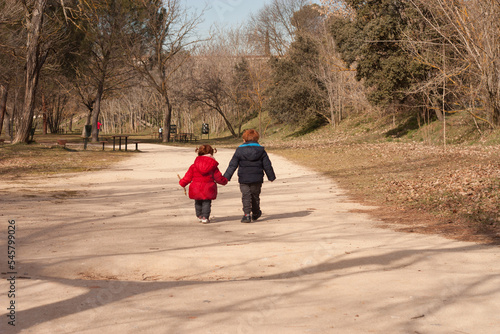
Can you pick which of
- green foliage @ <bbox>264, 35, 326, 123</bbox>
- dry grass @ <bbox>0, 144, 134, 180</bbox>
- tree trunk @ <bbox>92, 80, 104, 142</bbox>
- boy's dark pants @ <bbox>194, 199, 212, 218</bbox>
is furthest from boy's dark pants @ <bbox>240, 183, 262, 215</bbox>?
green foliage @ <bbox>264, 35, 326, 123</bbox>

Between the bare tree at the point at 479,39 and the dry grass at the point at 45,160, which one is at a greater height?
the bare tree at the point at 479,39

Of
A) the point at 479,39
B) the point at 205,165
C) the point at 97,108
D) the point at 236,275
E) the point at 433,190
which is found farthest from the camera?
the point at 97,108

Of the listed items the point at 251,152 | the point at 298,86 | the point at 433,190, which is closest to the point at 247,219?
the point at 251,152

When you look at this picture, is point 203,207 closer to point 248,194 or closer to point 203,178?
point 203,178

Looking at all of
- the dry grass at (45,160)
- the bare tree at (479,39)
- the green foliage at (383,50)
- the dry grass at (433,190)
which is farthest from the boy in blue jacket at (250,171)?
the green foliage at (383,50)

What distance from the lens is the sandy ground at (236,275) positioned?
3717 millimetres

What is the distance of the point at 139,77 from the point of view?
44594 millimetres

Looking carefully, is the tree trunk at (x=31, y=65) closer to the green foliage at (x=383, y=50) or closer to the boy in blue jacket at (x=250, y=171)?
the green foliage at (x=383, y=50)

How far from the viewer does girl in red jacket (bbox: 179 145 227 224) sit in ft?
27.7

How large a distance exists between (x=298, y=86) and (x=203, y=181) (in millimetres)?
38794

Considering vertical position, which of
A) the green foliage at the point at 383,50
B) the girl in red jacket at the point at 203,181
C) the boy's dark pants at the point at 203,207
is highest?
the green foliage at the point at 383,50

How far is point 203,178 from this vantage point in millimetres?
8500

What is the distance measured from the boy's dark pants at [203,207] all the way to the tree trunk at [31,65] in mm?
18336

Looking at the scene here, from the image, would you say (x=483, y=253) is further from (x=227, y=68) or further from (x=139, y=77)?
(x=227, y=68)
